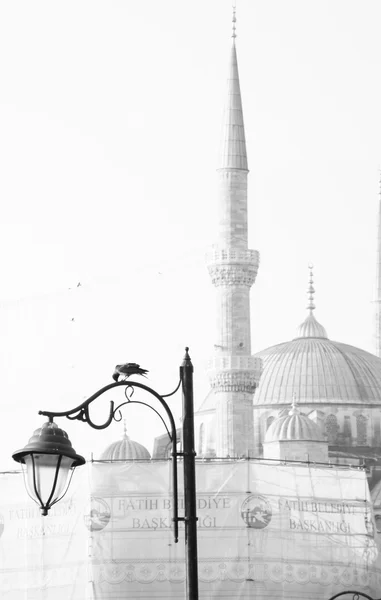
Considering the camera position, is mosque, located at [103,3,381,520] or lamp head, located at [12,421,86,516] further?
mosque, located at [103,3,381,520]

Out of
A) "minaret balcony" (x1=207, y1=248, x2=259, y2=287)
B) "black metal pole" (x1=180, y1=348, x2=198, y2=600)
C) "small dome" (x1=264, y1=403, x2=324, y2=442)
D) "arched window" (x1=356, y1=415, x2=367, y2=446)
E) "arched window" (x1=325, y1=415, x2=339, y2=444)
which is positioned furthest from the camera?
"arched window" (x1=356, y1=415, x2=367, y2=446)

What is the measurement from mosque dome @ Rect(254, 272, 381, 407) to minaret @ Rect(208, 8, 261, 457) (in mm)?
21797

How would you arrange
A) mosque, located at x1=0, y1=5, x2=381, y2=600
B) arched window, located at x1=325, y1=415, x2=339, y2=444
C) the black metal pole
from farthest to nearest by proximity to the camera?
arched window, located at x1=325, y1=415, x2=339, y2=444
mosque, located at x1=0, y1=5, x2=381, y2=600
the black metal pole

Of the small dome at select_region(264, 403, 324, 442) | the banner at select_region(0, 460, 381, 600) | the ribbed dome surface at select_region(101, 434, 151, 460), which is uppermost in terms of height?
the small dome at select_region(264, 403, 324, 442)

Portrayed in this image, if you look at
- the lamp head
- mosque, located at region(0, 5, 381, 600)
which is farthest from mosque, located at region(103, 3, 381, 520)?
the lamp head

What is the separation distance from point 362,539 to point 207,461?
490 cm

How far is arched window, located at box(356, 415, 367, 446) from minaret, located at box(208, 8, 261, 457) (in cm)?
1995

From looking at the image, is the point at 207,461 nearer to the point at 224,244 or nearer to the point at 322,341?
the point at 224,244

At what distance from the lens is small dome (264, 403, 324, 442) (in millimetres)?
68125

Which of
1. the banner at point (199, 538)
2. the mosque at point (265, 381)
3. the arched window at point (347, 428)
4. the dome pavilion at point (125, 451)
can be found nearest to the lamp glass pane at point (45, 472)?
the banner at point (199, 538)

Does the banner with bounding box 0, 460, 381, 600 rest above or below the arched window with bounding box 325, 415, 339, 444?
below

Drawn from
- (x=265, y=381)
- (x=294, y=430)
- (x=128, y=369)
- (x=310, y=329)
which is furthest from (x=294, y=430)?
(x=128, y=369)

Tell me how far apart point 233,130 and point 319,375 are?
79.9ft

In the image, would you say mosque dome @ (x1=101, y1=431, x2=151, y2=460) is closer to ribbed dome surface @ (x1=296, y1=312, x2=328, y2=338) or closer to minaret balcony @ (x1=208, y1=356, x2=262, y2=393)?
minaret balcony @ (x1=208, y1=356, x2=262, y2=393)
